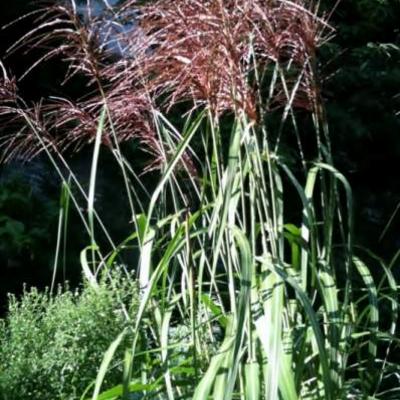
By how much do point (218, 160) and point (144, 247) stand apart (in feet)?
0.95

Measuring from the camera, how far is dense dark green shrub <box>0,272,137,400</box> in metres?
2.67

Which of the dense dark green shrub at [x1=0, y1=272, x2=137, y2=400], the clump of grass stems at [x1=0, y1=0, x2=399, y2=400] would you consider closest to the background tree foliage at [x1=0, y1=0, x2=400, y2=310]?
the dense dark green shrub at [x1=0, y1=272, x2=137, y2=400]

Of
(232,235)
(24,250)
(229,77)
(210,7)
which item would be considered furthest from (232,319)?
(24,250)

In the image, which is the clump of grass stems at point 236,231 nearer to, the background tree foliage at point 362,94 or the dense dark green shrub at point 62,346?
the dense dark green shrub at point 62,346

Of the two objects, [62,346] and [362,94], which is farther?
[362,94]

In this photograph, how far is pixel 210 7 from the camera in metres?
2.25

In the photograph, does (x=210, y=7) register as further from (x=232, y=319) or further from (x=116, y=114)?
(x=232, y=319)

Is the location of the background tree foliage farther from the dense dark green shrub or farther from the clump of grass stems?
the clump of grass stems

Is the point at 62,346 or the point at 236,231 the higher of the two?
the point at 236,231

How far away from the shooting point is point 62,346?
2.71 metres

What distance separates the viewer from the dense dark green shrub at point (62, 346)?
8.77 ft

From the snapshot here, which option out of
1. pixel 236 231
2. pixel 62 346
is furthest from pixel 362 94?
pixel 236 231

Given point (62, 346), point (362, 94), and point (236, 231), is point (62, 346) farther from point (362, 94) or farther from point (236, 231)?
point (362, 94)

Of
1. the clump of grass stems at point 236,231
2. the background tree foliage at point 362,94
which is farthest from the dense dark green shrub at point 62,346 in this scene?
the background tree foliage at point 362,94
